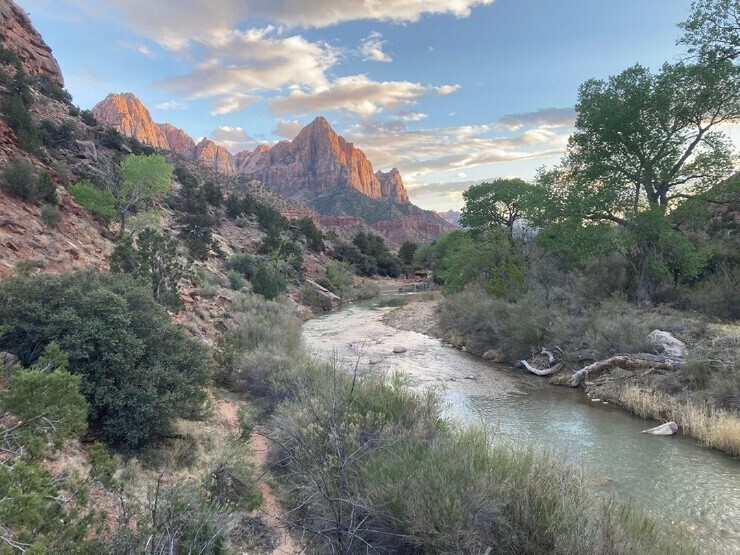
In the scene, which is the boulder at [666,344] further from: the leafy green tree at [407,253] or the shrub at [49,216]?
the leafy green tree at [407,253]

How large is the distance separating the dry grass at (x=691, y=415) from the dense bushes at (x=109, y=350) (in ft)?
32.4

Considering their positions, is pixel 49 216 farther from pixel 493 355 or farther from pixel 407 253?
pixel 407 253

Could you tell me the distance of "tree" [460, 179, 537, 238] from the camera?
104 ft

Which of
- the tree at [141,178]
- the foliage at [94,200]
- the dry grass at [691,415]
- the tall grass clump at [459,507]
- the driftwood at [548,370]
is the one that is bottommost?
the driftwood at [548,370]

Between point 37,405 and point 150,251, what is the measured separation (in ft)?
35.9

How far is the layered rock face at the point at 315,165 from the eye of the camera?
175500mm

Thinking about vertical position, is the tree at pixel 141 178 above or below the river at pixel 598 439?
above

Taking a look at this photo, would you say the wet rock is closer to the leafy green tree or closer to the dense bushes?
the dense bushes

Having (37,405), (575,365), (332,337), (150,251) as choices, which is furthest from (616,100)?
(37,405)

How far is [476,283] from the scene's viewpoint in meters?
26.0

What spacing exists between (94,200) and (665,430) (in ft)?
68.8

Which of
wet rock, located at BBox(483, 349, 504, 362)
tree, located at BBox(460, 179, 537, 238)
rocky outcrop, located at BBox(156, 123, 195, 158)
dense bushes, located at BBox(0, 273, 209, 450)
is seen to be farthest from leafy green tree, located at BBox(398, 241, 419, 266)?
rocky outcrop, located at BBox(156, 123, 195, 158)

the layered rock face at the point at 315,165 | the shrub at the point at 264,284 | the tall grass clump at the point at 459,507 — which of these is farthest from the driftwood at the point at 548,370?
the layered rock face at the point at 315,165

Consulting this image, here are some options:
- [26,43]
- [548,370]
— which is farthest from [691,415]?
[26,43]
